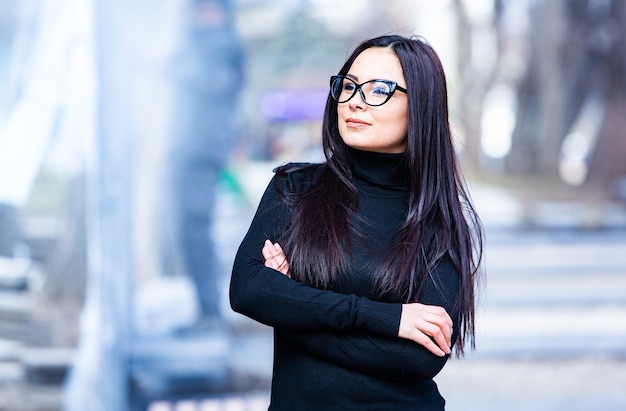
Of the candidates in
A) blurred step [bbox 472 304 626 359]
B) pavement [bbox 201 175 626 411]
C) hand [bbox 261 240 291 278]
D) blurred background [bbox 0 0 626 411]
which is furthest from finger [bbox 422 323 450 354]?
blurred step [bbox 472 304 626 359]

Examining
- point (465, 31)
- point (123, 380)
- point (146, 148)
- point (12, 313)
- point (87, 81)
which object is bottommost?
point (123, 380)

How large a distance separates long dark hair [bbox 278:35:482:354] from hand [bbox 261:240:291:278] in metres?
0.01

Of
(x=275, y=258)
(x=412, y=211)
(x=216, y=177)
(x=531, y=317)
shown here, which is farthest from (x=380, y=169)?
(x=531, y=317)

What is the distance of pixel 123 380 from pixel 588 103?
8.33 ft

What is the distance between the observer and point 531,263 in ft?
12.8

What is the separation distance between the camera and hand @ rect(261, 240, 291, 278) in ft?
5.22

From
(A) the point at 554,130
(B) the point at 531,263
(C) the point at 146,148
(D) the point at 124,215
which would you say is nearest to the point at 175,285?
(D) the point at 124,215

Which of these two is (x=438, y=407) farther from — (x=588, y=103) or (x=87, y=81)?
(x=588, y=103)

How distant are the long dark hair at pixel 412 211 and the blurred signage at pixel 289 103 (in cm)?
191

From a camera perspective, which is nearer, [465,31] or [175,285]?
[175,285]

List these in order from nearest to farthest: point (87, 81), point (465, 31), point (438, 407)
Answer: point (438, 407), point (87, 81), point (465, 31)

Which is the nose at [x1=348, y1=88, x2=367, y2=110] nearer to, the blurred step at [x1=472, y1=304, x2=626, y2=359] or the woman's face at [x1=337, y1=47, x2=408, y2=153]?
the woman's face at [x1=337, y1=47, x2=408, y2=153]

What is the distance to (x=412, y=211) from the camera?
162cm

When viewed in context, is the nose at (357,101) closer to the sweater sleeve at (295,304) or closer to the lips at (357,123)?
the lips at (357,123)
